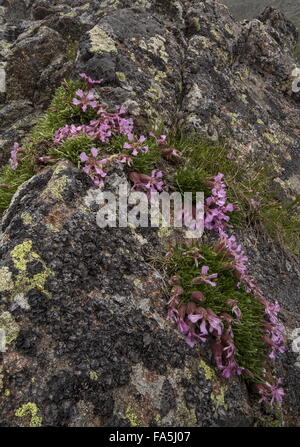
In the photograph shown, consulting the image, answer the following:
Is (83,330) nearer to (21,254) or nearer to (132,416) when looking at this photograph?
(132,416)

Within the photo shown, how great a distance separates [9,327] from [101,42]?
17.3 feet

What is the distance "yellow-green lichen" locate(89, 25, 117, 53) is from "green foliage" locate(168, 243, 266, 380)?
4002 mm

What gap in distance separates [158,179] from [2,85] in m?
5.62

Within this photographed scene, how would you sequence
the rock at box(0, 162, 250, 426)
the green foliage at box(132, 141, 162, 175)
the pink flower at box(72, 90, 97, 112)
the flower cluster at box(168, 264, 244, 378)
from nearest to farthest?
1. the rock at box(0, 162, 250, 426)
2. the flower cluster at box(168, 264, 244, 378)
3. the green foliage at box(132, 141, 162, 175)
4. the pink flower at box(72, 90, 97, 112)

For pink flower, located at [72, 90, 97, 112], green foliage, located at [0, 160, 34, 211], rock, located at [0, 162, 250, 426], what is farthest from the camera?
pink flower, located at [72, 90, 97, 112]

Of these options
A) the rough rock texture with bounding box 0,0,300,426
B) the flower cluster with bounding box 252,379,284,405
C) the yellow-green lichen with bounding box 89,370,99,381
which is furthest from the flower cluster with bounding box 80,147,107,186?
the flower cluster with bounding box 252,379,284,405

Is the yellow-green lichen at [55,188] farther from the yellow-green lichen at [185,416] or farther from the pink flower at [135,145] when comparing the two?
the yellow-green lichen at [185,416]

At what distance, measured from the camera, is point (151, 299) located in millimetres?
4195

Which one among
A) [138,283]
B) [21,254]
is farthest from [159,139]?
[21,254]

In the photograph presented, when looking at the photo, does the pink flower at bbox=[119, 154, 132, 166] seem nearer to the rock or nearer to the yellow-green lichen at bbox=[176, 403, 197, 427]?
the rock

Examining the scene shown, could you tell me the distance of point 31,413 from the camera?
309 cm

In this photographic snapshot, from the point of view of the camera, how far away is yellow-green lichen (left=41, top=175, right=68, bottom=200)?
436cm
